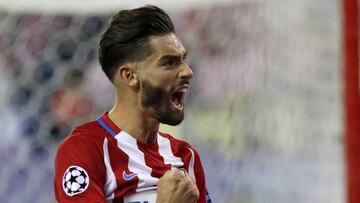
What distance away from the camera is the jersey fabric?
53.2 inches

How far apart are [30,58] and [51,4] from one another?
0.50 feet

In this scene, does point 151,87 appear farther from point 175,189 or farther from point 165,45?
point 175,189

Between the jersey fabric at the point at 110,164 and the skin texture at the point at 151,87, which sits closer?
the jersey fabric at the point at 110,164

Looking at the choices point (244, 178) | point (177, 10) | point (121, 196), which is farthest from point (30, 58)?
point (121, 196)

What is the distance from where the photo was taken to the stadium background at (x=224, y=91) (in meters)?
2.10

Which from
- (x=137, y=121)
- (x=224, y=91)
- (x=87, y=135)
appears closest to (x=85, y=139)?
(x=87, y=135)

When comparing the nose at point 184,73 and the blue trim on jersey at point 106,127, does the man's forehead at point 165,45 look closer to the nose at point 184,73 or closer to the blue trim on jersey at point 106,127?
the nose at point 184,73

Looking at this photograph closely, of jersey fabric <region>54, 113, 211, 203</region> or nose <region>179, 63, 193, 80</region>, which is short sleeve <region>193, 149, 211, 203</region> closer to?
jersey fabric <region>54, 113, 211, 203</region>

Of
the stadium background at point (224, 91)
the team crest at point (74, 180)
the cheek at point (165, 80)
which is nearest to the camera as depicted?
the team crest at point (74, 180)

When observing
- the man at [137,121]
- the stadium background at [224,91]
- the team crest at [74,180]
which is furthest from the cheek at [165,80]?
the stadium background at [224,91]

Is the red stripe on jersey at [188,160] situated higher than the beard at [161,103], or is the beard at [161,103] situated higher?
the beard at [161,103]

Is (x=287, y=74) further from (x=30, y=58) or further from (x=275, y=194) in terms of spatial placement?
(x=30, y=58)

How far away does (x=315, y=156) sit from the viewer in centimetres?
223

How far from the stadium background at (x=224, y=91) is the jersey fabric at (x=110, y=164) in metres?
0.60
